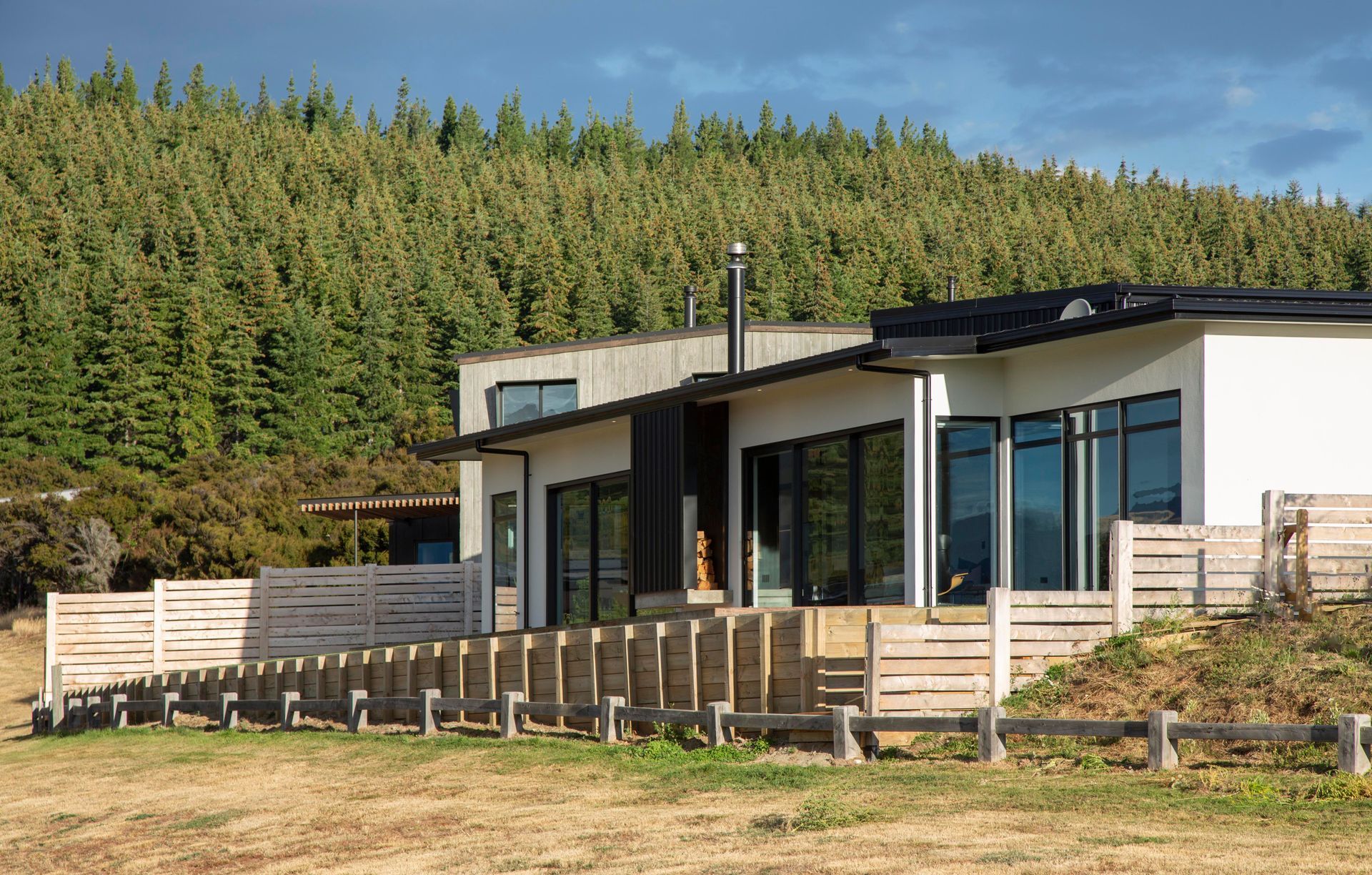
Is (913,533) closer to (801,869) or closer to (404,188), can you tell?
(801,869)

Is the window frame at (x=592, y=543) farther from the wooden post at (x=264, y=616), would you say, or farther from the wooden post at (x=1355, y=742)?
the wooden post at (x=1355, y=742)

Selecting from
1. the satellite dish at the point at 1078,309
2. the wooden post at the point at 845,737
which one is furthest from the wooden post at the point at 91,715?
the satellite dish at the point at 1078,309

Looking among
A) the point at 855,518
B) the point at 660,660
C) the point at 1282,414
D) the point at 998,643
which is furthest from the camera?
the point at 855,518

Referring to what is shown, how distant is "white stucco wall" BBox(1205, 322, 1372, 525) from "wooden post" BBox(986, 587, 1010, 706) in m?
3.02

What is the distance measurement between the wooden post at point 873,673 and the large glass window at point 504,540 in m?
11.8

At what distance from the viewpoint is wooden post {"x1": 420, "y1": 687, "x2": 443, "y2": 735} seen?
16062 mm

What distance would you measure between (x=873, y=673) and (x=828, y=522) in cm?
563

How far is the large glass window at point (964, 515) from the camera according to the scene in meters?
16.5

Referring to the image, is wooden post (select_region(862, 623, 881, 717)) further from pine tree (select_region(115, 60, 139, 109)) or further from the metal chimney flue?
pine tree (select_region(115, 60, 139, 109))

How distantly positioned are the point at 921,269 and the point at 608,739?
7952 centimetres

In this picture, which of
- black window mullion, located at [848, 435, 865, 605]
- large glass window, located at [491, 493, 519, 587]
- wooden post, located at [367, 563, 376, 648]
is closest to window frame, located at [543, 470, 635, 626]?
large glass window, located at [491, 493, 519, 587]

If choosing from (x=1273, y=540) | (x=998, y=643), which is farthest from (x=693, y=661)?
(x=1273, y=540)

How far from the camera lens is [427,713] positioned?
52.8ft

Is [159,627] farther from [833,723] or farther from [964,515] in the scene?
[833,723]
